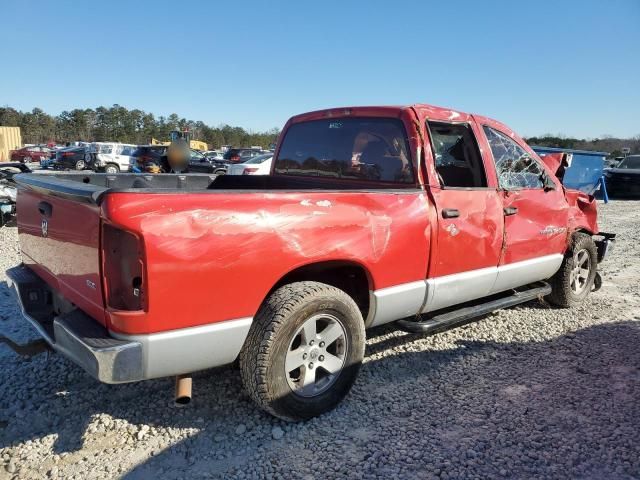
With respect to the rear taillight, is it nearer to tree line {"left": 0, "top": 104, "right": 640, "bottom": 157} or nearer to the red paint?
the red paint

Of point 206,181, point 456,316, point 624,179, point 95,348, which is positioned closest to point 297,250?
point 95,348

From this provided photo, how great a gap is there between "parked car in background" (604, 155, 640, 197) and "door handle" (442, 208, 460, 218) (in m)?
18.1

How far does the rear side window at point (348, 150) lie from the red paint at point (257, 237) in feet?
0.35

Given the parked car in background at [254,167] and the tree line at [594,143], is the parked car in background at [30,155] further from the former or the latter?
the tree line at [594,143]

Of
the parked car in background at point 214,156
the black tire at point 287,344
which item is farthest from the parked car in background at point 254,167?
the black tire at point 287,344

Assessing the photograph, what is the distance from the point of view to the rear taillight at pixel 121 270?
228cm

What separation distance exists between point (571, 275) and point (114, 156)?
27073 mm

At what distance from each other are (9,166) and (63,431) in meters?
9.53

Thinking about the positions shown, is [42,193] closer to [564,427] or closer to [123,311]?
[123,311]

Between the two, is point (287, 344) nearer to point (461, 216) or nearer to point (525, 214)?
point (461, 216)

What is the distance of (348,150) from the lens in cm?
399

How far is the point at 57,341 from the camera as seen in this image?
2549 millimetres

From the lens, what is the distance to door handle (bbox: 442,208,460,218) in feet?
11.3

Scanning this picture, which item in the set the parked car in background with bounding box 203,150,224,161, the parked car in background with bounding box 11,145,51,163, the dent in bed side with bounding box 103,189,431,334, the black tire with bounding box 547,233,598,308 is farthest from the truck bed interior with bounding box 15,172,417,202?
the parked car in background with bounding box 11,145,51,163
